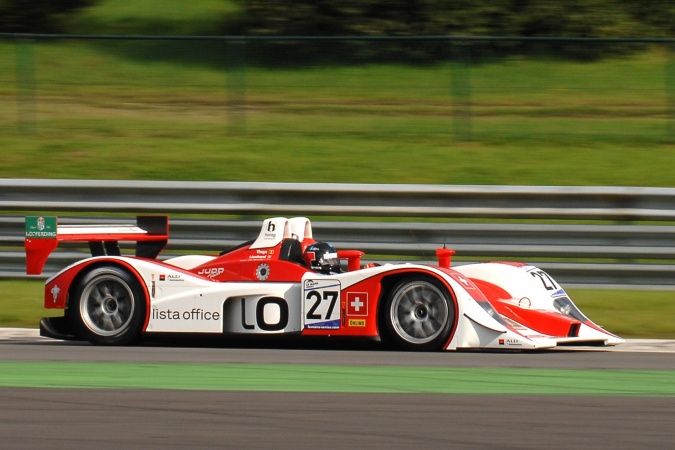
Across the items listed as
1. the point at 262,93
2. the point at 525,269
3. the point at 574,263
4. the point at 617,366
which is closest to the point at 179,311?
the point at 525,269

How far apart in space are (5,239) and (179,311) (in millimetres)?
3253

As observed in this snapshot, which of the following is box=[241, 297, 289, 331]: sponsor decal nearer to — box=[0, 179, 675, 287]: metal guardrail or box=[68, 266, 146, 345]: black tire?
box=[68, 266, 146, 345]: black tire

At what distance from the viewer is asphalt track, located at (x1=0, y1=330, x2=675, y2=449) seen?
17.5 feet

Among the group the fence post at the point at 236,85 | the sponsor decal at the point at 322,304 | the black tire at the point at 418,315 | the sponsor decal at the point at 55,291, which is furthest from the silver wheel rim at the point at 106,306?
the fence post at the point at 236,85

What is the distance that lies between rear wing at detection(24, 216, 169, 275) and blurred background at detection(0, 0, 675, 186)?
321 centimetres

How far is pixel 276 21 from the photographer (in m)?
15.2

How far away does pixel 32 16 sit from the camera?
17469 millimetres

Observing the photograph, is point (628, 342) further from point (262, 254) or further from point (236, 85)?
point (236, 85)

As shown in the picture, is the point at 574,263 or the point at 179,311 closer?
the point at 179,311

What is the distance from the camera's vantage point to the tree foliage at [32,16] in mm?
17297

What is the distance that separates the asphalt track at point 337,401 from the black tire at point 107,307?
0.59 ft

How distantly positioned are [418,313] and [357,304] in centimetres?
43

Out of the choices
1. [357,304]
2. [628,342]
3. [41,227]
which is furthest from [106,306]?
[628,342]

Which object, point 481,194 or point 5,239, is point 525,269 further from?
point 5,239
